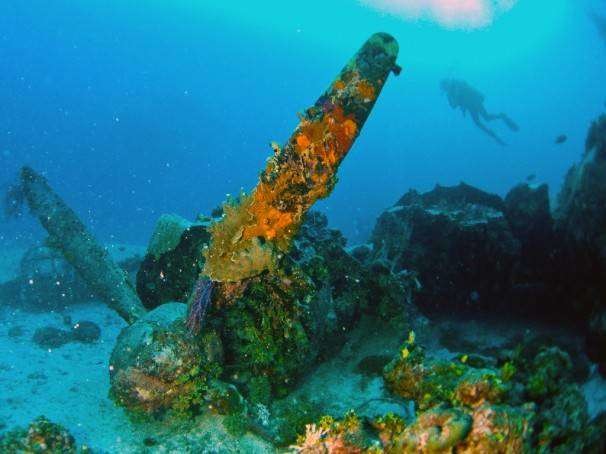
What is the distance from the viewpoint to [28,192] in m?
8.32

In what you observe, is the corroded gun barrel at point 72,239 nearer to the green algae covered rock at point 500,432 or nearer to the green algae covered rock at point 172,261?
the green algae covered rock at point 172,261

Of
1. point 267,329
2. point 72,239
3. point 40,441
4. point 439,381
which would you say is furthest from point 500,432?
point 72,239

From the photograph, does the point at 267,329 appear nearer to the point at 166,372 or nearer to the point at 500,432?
the point at 166,372

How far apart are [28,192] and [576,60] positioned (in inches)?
6186

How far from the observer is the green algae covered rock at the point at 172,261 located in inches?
280

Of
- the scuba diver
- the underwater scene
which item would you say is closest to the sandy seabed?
the underwater scene

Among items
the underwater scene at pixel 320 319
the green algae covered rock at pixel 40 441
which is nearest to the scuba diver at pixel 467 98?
the underwater scene at pixel 320 319

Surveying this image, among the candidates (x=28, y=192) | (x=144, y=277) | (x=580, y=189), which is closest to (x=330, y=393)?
(x=144, y=277)

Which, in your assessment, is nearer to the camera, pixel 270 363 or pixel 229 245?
pixel 229 245

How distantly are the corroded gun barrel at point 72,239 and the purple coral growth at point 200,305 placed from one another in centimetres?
285

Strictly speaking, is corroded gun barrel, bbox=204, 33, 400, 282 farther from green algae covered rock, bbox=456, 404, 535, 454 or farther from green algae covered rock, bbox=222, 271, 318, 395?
green algae covered rock, bbox=456, 404, 535, 454

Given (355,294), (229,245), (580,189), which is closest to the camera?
(229,245)

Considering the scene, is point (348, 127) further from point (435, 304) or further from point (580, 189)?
point (580, 189)

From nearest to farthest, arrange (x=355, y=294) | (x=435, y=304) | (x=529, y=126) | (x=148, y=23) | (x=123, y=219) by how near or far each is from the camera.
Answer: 1. (x=355, y=294)
2. (x=435, y=304)
3. (x=123, y=219)
4. (x=148, y=23)
5. (x=529, y=126)
